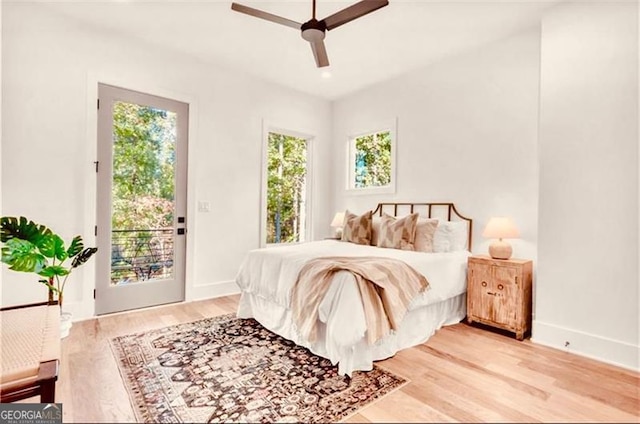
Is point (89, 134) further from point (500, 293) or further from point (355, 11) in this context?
point (500, 293)

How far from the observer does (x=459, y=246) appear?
11.4 ft

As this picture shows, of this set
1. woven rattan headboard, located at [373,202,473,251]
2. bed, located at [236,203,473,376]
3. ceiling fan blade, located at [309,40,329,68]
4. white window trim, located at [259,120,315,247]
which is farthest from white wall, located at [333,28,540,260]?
ceiling fan blade, located at [309,40,329,68]

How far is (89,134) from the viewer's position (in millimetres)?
3141

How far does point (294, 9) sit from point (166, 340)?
3024 mm

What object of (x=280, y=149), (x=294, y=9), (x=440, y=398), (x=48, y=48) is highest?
(x=294, y=9)

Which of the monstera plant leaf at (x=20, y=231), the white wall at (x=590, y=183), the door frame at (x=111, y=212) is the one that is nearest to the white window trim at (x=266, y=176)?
the door frame at (x=111, y=212)

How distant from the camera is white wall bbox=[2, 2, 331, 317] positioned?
283 centimetres

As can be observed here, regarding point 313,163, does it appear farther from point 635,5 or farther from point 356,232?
point 635,5

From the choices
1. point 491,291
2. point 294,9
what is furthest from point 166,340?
point 294,9

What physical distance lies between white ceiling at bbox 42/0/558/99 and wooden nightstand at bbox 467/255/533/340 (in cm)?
223

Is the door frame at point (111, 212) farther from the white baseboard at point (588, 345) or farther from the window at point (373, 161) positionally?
the white baseboard at point (588, 345)

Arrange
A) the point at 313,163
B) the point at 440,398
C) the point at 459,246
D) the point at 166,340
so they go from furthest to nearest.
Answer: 1. the point at 313,163
2. the point at 459,246
3. the point at 166,340
4. the point at 440,398

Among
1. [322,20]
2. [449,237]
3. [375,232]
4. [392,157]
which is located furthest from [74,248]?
[392,157]

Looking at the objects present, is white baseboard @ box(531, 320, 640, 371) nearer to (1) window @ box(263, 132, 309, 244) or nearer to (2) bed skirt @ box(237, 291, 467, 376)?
(2) bed skirt @ box(237, 291, 467, 376)
